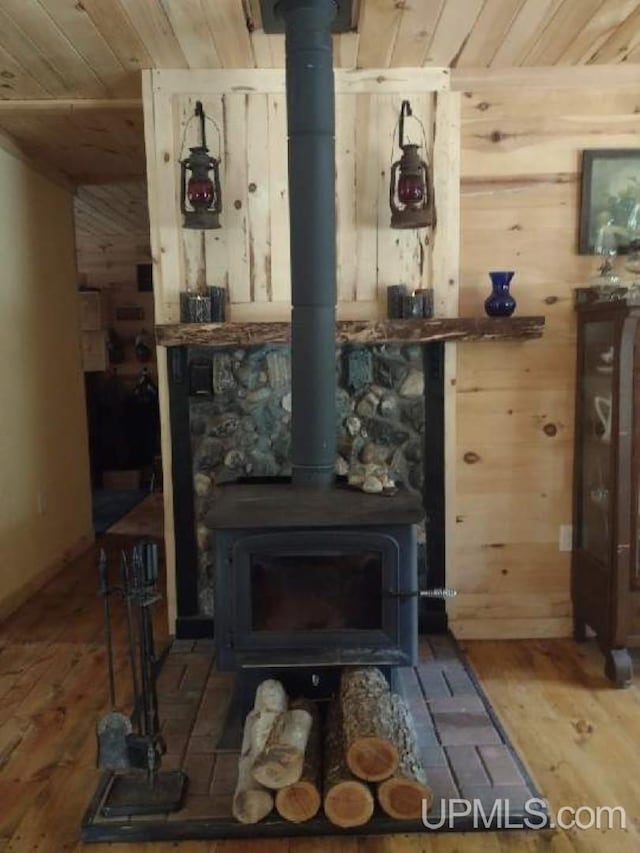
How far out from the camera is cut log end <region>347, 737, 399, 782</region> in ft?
5.75

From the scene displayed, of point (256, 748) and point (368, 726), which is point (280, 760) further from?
point (368, 726)

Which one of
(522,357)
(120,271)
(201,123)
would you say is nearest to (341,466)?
(522,357)

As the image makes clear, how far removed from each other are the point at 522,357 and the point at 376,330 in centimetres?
64

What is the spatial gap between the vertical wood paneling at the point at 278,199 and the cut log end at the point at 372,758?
1.65 metres

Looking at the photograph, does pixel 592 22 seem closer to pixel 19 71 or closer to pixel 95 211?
pixel 19 71

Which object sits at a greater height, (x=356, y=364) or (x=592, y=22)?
(x=592, y=22)

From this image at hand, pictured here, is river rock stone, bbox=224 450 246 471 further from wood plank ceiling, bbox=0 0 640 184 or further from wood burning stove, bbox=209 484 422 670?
wood plank ceiling, bbox=0 0 640 184

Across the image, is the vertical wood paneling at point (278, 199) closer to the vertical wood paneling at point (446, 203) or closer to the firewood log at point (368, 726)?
the vertical wood paneling at point (446, 203)

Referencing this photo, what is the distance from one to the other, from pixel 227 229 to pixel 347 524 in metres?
1.31

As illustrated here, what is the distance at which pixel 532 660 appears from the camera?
8.75ft

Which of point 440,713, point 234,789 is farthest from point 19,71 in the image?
point 440,713

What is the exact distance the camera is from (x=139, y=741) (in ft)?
6.04

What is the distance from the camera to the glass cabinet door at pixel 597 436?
2.52 meters
